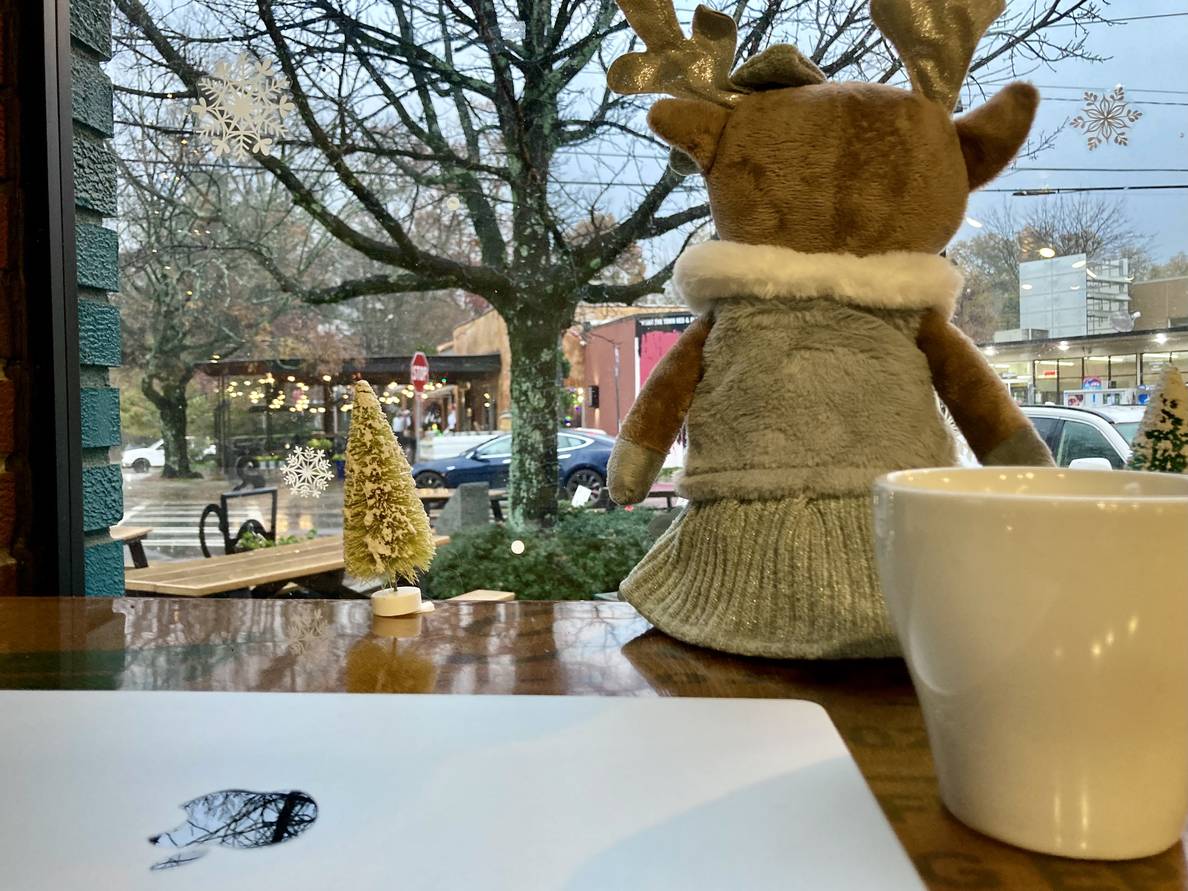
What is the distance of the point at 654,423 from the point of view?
1.84ft

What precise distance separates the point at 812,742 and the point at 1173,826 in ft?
0.37

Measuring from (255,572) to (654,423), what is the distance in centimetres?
130

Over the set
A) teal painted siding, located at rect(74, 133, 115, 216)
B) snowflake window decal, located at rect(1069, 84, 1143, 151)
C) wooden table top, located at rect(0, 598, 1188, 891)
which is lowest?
wooden table top, located at rect(0, 598, 1188, 891)

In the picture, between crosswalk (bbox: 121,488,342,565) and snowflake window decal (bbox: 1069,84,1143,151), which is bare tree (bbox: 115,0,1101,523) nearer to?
crosswalk (bbox: 121,488,342,565)

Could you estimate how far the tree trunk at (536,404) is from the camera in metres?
1.67

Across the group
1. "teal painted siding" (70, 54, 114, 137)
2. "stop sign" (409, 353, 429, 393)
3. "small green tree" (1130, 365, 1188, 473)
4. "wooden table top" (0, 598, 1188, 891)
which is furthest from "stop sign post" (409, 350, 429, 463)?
Answer: "small green tree" (1130, 365, 1188, 473)

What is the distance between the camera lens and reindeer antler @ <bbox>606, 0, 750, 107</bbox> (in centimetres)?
59

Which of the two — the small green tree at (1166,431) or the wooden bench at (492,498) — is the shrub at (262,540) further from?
the small green tree at (1166,431)

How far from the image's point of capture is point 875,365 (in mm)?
524

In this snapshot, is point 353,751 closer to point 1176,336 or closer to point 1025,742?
point 1025,742

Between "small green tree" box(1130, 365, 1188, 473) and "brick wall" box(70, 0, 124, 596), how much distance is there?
3.82 ft

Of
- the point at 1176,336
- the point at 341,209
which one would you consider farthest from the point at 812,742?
the point at 341,209

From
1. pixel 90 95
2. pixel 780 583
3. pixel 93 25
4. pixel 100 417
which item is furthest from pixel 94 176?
pixel 780 583

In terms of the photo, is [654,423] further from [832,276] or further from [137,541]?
[137,541]
